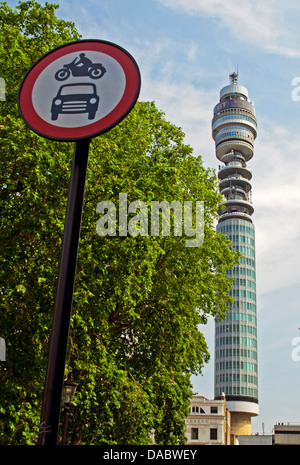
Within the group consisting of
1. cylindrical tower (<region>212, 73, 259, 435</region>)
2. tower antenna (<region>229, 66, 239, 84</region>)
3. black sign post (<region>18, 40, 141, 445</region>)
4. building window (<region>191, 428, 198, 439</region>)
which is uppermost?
tower antenna (<region>229, 66, 239, 84</region>)

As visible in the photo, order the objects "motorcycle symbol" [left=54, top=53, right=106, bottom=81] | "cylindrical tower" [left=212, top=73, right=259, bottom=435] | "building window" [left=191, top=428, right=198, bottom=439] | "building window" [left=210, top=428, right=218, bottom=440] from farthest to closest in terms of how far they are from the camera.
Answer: "cylindrical tower" [left=212, top=73, right=259, bottom=435]
"building window" [left=210, top=428, right=218, bottom=440]
"building window" [left=191, top=428, right=198, bottom=439]
"motorcycle symbol" [left=54, top=53, right=106, bottom=81]

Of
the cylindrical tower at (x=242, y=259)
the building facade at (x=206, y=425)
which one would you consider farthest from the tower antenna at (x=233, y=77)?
the building facade at (x=206, y=425)

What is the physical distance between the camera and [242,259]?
12825 centimetres

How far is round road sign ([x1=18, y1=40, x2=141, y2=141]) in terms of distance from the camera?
9.46 feet

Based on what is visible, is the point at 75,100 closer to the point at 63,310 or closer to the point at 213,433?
the point at 63,310

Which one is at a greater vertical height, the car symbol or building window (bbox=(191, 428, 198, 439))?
the car symbol

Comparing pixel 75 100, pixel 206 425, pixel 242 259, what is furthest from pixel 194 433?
pixel 75 100

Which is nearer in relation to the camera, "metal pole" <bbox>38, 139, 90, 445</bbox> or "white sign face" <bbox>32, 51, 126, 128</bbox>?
"metal pole" <bbox>38, 139, 90, 445</bbox>

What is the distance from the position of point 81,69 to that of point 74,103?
27 centimetres

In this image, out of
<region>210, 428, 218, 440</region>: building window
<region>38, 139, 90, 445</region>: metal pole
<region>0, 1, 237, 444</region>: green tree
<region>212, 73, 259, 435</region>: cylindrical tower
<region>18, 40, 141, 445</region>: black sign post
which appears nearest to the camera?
<region>38, 139, 90, 445</region>: metal pole

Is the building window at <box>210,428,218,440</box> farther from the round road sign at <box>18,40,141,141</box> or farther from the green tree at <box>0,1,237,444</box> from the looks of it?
the round road sign at <box>18,40,141,141</box>

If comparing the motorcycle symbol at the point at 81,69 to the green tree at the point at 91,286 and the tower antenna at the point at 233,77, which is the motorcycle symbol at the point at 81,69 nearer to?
the green tree at the point at 91,286

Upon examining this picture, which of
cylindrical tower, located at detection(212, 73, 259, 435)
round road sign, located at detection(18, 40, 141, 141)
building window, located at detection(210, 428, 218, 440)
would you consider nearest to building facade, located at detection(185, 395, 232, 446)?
building window, located at detection(210, 428, 218, 440)
